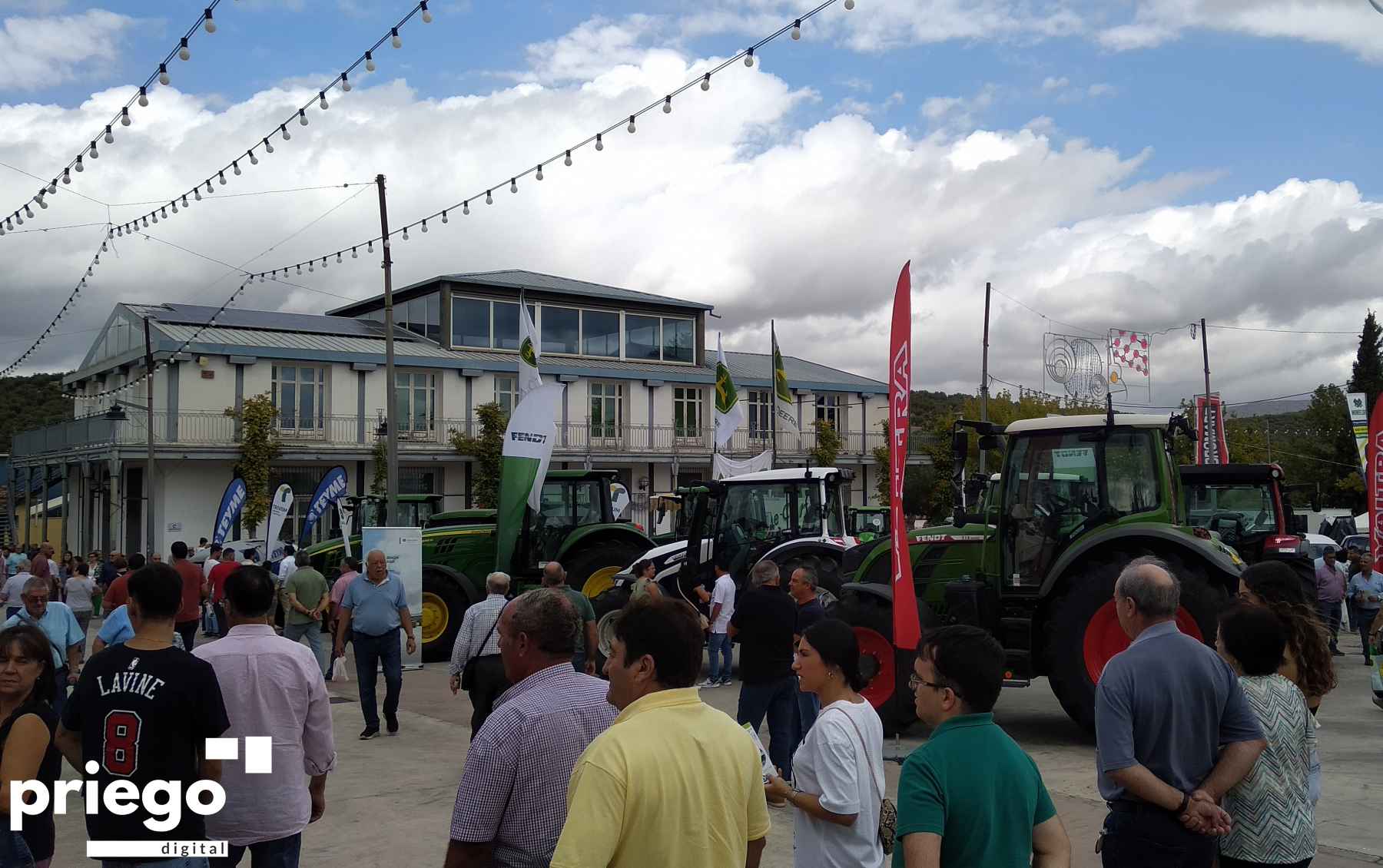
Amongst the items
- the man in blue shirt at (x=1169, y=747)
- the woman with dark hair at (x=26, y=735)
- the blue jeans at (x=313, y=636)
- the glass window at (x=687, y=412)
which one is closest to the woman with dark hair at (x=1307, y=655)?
the man in blue shirt at (x=1169, y=747)

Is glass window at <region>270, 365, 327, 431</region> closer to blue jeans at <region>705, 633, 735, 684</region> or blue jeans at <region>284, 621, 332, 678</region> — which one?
blue jeans at <region>284, 621, 332, 678</region>

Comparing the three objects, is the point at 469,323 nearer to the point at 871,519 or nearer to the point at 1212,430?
the point at 871,519

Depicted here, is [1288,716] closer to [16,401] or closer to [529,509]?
[529,509]

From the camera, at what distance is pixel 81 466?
34.8m

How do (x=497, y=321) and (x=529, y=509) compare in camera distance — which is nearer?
(x=529, y=509)

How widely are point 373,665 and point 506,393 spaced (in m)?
27.2

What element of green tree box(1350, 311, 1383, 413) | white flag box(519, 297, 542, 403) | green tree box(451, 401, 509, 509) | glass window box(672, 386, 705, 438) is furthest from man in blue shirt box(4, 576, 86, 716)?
green tree box(1350, 311, 1383, 413)

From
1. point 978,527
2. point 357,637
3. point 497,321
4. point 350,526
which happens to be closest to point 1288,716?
point 978,527

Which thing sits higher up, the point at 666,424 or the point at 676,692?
the point at 666,424

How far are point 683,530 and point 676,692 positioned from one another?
15368mm

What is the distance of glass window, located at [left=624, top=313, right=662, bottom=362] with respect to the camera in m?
40.6

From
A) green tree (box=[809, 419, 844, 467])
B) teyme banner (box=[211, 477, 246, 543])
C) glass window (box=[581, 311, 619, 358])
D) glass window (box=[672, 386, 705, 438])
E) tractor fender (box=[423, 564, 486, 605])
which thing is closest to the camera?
tractor fender (box=[423, 564, 486, 605])

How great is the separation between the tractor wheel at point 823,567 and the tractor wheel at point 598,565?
3200mm

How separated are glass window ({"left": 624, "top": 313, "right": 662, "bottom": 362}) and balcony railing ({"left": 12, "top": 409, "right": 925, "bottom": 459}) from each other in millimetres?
2925
